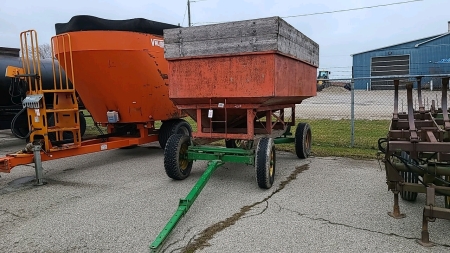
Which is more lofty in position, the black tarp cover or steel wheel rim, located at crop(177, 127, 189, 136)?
the black tarp cover

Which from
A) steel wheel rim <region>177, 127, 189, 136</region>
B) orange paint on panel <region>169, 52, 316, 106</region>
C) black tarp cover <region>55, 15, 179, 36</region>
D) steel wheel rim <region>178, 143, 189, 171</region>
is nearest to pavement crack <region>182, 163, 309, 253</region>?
orange paint on panel <region>169, 52, 316, 106</region>

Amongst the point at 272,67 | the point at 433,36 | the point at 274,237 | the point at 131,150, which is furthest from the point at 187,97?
the point at 433,36

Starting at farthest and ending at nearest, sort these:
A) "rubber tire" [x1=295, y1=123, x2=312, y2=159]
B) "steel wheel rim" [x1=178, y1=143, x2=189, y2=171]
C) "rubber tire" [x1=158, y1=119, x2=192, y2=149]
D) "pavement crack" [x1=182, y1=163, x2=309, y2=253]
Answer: "rubber tire" [x1=158, y1=119, x2=192, y2=149] → "rubber tire" [x1=295, y1=123, x2=312, y2=159] → "steel wheel rim" [x1=178, y1=143, x2=189, y2=171] → "pavement crack" [x1=182, y1=163, x2=309, y2=253]

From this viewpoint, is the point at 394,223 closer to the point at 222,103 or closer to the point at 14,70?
the point at 222,103

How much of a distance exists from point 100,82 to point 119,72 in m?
0.44

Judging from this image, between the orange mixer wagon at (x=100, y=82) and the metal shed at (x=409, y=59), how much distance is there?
103ft

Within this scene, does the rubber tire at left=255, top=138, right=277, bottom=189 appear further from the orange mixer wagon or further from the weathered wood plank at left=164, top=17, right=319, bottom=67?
the orange mixer wagon

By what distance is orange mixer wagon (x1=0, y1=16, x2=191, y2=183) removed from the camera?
621 cm

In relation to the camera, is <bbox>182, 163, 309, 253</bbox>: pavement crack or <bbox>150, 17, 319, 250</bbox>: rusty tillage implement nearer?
<bbox>182, 163, 309, 253</bbox>: pavement crack

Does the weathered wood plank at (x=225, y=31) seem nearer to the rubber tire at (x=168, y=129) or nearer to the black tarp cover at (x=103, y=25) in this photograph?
the black tarp cover at (x=103, y=25)

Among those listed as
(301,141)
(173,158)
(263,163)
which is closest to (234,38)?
(263,163)

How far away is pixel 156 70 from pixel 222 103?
238 centimetres

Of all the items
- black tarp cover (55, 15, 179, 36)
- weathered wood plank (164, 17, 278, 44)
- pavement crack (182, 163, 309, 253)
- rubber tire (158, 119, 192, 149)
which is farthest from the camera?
rubber tire (158, 119, 192, 149)

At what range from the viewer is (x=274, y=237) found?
3770 mm
